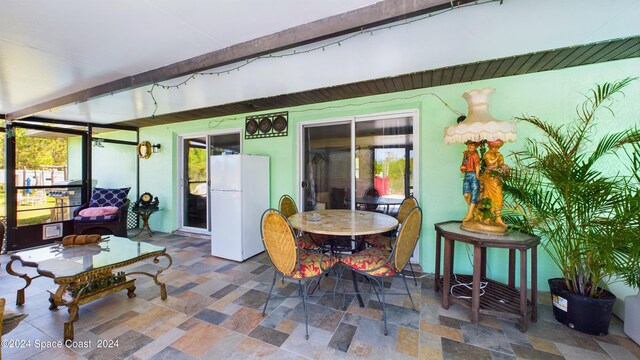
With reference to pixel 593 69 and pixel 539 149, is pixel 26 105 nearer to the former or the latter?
pixel 539 149

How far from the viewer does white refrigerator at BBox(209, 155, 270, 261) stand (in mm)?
3439

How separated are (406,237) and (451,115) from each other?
1.76 m

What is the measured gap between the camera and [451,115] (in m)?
2.87

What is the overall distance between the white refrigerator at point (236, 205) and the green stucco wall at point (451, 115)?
0.48m

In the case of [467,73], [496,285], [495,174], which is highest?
[467,73]

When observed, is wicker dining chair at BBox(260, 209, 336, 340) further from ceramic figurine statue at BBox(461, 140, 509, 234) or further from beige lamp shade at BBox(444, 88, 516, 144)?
beige lamp shade at BBox(444, 88, 516, 144)

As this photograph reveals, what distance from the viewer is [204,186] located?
4.88 m

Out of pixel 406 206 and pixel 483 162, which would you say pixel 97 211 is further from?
pixel 483 162

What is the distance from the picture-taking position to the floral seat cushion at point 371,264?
204 cm

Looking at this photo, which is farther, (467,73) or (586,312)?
(467,73)

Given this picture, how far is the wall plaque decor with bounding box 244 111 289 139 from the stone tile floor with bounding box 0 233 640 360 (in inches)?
95.0

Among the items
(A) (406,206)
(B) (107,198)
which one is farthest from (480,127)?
(B) (107,198)

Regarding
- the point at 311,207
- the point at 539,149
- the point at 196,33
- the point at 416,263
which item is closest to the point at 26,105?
the point at 196,33

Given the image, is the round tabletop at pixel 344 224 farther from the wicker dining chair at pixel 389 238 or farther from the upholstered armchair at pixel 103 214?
the upholstered armchair at pixel 103 214
